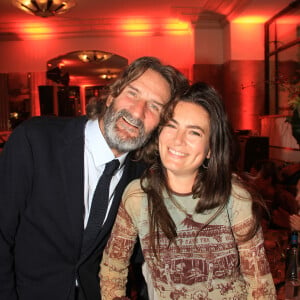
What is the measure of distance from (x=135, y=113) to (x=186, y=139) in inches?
13.6

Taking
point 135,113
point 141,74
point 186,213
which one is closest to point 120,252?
point 186,213

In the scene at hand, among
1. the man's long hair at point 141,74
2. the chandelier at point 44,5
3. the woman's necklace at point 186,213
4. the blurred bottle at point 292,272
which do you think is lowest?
the blurred bottle at point 292,272

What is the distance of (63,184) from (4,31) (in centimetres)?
801

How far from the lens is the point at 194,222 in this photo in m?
1.36

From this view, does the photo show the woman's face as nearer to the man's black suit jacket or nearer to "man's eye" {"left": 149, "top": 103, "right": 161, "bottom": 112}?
"man's eye" {"left": 149, "top": 103, "right": 161, "bottom": 112}

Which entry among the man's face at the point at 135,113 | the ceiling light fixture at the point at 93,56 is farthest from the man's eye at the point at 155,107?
the ceiling light fixture at the point at 93,56

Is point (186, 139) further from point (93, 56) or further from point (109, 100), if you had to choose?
point (93, 56)

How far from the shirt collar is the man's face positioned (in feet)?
0.09

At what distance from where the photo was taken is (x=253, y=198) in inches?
54.1

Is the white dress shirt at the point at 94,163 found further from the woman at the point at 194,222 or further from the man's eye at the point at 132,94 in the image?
the man's eye at the point at 132,94

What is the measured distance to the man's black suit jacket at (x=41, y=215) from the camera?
4.66ft

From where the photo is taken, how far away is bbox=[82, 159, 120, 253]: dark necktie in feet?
4.88

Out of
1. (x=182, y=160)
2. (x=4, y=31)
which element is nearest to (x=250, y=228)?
(x=182, y=160)

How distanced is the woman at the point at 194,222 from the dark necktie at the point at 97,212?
78mm
